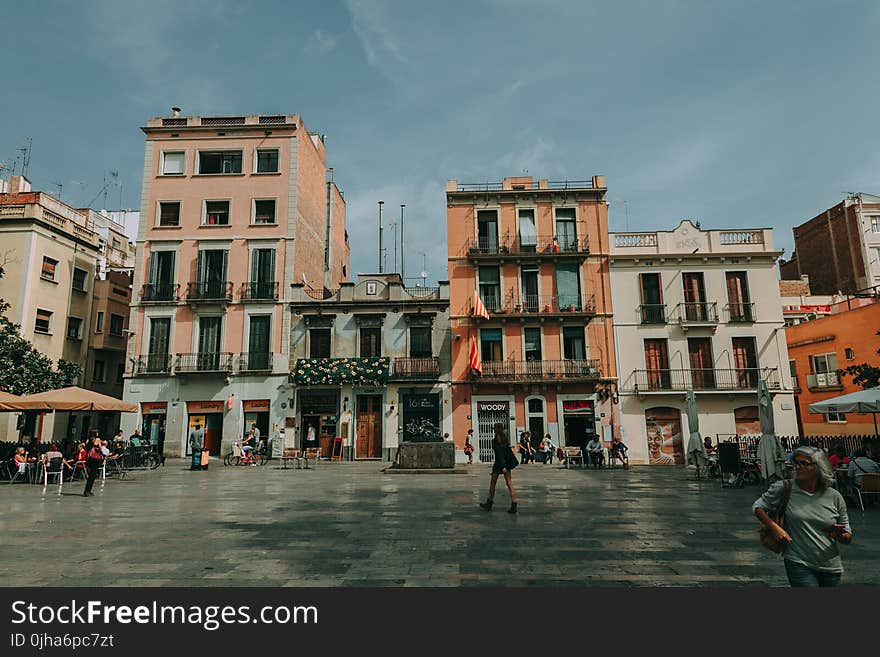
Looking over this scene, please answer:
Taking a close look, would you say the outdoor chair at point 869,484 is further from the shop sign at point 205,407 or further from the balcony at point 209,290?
the balcony at point 209,290

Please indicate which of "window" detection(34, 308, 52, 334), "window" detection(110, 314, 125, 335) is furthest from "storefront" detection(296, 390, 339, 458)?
"window" detection(34, 308, 52, 334)

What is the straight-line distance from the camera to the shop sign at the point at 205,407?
93.6ft

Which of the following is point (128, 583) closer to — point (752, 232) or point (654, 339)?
point (654, 339)

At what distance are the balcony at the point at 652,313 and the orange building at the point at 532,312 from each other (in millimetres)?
1752

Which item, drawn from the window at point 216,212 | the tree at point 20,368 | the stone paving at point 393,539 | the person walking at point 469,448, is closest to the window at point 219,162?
the window at point 216,212

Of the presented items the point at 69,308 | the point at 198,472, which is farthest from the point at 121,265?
the point at 198,472

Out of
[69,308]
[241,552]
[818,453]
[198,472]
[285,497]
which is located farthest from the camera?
[69,308]

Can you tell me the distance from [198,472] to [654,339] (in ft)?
73.7

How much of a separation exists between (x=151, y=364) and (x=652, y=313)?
26.9 metres

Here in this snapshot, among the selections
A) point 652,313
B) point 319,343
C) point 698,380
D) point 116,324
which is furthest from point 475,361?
point 116,324

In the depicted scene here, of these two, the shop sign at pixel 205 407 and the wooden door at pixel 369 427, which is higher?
the shop sign at pixel 205 407

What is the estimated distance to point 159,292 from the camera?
98.5 feet

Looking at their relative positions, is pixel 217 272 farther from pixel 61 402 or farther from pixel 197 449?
pixel 61 402

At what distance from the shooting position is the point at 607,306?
28938 millimetres
